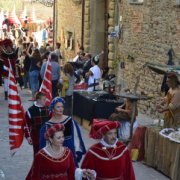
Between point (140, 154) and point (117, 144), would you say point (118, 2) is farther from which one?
point (117, 144)

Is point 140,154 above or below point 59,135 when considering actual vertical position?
below

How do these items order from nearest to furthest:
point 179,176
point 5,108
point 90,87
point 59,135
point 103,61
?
point 59,135
point 179,176
point 90,87
point 5,108
point 103,61

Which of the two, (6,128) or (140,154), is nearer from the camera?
(140,154)

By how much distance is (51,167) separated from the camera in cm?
686

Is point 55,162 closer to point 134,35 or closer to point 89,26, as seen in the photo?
point 134,35

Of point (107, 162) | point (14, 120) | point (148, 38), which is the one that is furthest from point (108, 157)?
point (148, 38)

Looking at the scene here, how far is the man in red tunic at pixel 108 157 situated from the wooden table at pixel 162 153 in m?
3.23

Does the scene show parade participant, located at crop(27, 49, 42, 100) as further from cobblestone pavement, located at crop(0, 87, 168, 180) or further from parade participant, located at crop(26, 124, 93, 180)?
parade participant, located at crop(26, 124, 93, 180)

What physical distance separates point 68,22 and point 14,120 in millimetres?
19905

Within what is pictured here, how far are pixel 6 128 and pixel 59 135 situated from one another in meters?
8.70

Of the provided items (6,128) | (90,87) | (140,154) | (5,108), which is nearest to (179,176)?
(140,154)

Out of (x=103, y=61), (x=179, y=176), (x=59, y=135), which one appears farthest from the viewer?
(x=103, y=61)

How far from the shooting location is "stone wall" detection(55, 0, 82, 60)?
27422mm

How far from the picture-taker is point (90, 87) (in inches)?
684
